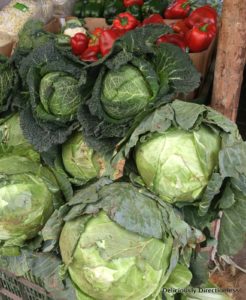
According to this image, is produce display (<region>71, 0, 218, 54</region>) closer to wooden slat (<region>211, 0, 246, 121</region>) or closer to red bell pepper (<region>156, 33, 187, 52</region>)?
red bell pepper (<region>156, 33, 187, 52</region>)

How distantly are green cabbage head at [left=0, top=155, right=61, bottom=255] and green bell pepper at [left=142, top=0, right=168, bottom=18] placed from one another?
54.2 inches

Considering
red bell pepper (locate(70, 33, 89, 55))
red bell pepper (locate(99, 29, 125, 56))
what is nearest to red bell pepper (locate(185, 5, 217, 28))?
red bell pepper (locate(99, 29, 125, 56))

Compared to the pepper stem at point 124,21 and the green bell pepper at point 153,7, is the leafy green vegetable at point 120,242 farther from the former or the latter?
the green bell pepper at point 153,7

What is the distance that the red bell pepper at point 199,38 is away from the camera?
1.79 metres

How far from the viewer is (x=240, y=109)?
300 cm

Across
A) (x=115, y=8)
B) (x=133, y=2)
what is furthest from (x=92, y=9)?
(x=133, y=2)

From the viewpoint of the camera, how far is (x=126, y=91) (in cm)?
137

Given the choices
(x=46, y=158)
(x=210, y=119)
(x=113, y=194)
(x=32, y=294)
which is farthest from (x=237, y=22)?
(x=32, y=294)

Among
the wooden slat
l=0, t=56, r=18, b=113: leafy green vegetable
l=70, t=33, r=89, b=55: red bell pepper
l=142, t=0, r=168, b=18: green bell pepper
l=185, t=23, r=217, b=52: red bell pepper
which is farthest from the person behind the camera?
l=142, t=0, r=168, b=18: green bell pepper

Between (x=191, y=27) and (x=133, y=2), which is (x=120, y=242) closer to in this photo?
(x=191, y=27)

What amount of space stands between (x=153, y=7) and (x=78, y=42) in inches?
26.3

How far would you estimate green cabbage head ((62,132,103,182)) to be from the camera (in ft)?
5.13

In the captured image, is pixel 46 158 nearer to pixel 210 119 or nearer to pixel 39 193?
pixel 39 193

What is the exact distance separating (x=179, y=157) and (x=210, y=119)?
0.17 m
